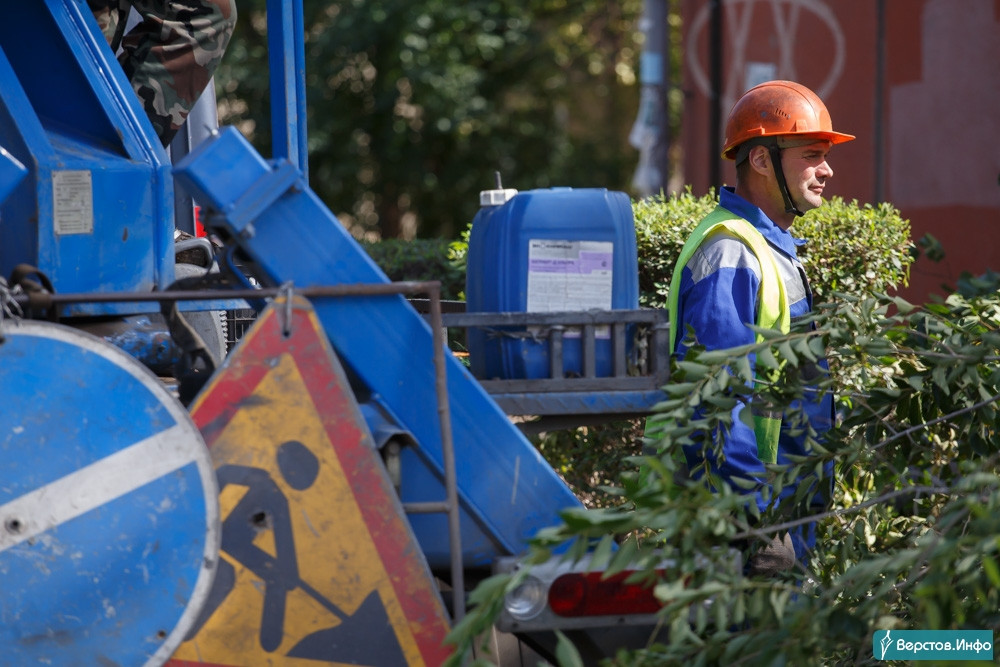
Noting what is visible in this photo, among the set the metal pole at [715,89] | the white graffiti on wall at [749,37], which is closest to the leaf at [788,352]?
the white graffiti on wall at [749,37]

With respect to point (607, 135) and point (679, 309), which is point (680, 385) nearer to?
point (679, 309)

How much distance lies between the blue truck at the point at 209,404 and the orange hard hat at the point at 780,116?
116 cm

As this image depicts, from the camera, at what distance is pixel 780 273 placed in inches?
133

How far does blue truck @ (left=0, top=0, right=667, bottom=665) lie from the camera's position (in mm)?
2115

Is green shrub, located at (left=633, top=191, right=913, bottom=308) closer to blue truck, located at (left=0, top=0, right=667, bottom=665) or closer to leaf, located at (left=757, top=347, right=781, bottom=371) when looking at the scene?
leaf, located at (left=757, top=347, right=781, bottom=371)

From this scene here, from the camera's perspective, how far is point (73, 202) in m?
2.71

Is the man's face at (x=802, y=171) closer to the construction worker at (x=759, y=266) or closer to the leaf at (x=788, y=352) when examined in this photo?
the construction worker at (x=759, y=266)

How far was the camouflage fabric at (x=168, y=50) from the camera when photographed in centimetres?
339

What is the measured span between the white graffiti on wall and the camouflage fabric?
23.6 feet

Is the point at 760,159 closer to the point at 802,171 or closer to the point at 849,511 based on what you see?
the point at 802,171

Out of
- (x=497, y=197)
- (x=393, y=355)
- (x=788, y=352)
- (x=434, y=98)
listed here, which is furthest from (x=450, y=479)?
(x=434, y=98)

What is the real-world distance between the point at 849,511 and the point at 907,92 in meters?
6.77

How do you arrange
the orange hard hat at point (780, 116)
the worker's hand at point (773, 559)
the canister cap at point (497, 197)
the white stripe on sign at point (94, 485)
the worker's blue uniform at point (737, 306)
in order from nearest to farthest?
the white stripe on sign at point (94, 485)
the canister cap at point (497, 197)
the worker's blue uniform at point (737, 306)
the worker's hand at point (773, 559)
the orange hard hat at point (780, 116)

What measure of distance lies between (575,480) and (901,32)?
518 cm
